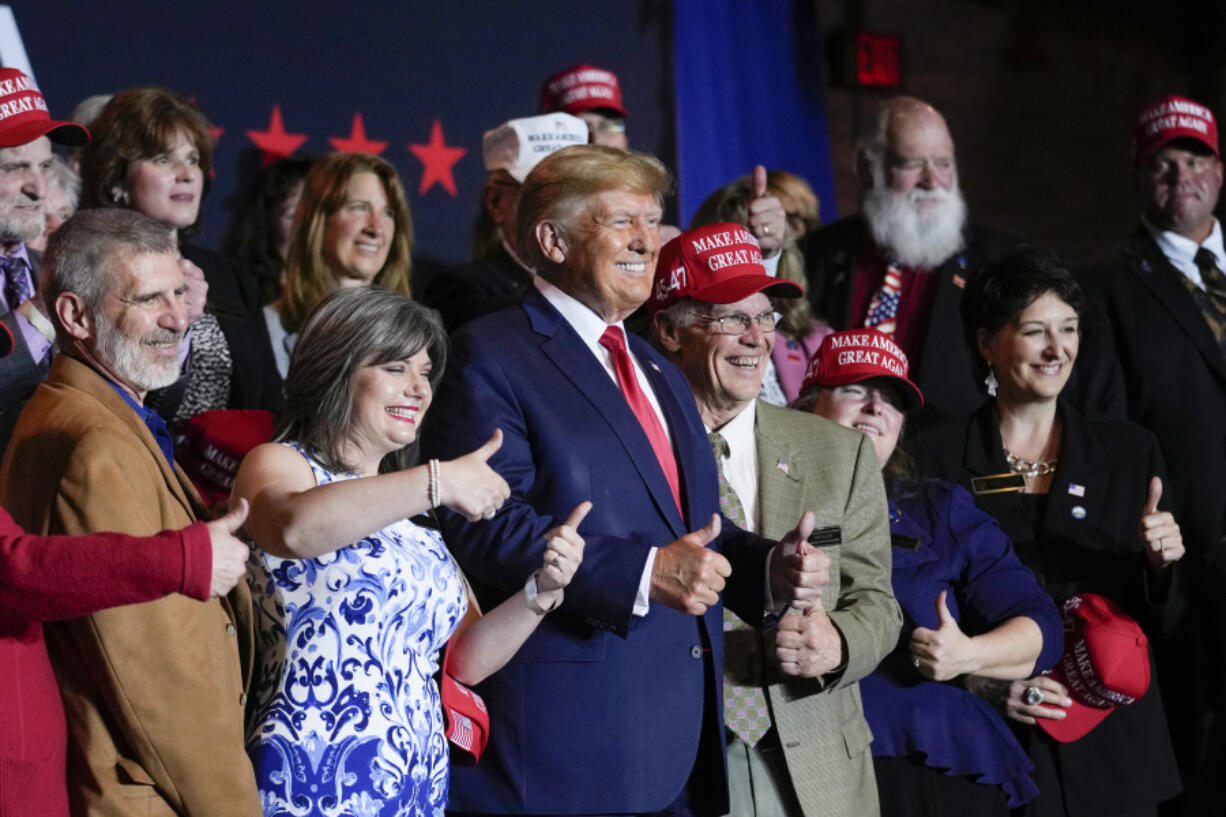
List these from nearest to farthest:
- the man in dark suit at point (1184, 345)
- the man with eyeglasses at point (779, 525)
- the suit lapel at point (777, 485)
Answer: the man with eyeglasses at point (779, 525) < the suit lapel at point (777, 485) < the man in dark suit at point (1184, 345)

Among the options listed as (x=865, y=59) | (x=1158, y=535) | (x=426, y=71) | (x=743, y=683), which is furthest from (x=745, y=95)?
(x=743, y=683)

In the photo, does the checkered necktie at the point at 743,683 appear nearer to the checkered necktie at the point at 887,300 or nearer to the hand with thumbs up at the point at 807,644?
the hand with thumbs up at the point at 807,644

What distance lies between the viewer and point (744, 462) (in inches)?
123

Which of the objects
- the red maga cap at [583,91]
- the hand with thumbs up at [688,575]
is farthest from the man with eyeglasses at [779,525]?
the red maga cap at [583,91]

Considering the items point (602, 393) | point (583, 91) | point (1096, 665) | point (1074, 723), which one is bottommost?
point (1074, 723)

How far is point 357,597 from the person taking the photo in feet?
7.64

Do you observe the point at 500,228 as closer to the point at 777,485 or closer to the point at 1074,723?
the point at 777,485

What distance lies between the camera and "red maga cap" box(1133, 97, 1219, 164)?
16.1ft

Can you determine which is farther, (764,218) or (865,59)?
(865,59)

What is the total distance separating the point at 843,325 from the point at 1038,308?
80 centimetres

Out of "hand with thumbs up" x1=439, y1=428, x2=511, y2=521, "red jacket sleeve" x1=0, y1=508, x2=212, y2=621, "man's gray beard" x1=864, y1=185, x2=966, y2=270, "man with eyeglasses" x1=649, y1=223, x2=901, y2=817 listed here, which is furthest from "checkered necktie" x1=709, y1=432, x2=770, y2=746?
"man's gray beard" x1=864, y1=185, x2=966, y2=270

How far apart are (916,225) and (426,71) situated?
1692 mm

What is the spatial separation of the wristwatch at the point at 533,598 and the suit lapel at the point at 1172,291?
2701 millimetres

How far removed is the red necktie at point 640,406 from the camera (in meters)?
2.74
